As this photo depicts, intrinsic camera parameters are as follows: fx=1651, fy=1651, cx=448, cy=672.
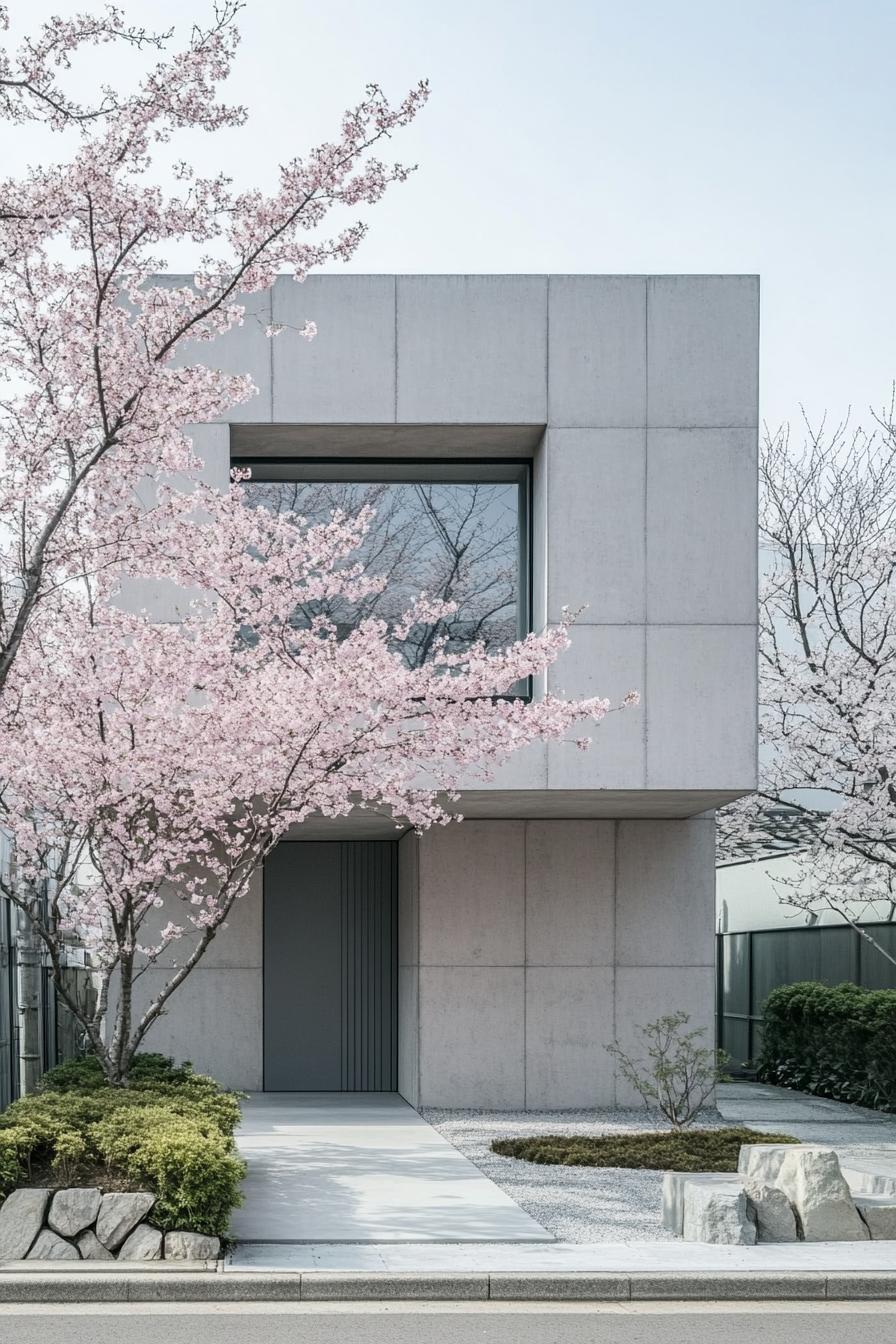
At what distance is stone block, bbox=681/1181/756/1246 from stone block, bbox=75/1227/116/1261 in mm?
3523

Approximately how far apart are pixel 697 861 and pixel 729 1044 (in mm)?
9183

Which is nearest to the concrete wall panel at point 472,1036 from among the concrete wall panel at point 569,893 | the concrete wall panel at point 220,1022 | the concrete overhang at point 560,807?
the concrete wall panel at point 569,893

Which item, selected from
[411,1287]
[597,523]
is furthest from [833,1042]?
[411,1287]

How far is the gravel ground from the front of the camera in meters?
10.7

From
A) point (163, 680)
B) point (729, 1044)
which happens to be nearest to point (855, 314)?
point (163, 680)

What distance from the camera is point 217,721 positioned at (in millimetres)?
12875

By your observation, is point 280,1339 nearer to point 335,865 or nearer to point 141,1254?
point 141,1254

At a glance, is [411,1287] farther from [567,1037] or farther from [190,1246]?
[567,1037]

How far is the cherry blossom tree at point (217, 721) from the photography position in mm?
12539

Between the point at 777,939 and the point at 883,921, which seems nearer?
the point at 883,921

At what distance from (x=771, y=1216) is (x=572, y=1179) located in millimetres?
2929

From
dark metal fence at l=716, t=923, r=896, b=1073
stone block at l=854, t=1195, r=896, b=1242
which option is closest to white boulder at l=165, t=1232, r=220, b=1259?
stone block at l=854, t=1195, r=896, b=1242

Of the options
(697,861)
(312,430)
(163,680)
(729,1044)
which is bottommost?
(729,1044)

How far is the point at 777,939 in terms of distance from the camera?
25094mm
